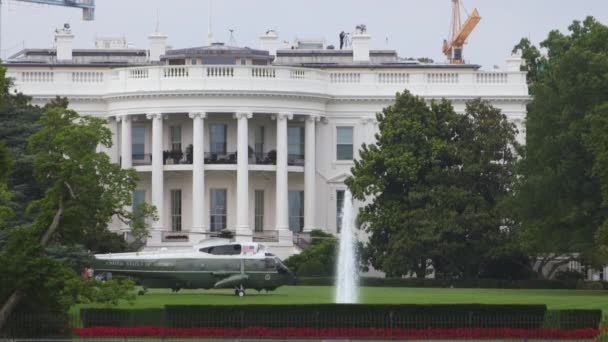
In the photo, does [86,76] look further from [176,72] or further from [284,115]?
[284,115]

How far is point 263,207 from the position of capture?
124250mm

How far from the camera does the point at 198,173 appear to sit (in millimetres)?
120375

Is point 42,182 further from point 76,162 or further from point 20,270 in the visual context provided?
point 20,270

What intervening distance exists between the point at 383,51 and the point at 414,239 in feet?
Result: 81.5

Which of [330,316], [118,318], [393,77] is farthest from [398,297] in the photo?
[393,77]

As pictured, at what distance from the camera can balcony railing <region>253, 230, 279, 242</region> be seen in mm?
119500

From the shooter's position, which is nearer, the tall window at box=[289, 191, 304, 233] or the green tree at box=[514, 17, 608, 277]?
the green tree at box=[514, 17, 608, 277]

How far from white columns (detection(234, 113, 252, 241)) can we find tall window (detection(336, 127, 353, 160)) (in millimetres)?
6253

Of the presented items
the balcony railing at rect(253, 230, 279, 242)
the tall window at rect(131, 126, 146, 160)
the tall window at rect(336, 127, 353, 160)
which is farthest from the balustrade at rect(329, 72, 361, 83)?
the tall window at rect(131, 126, 146, 160)

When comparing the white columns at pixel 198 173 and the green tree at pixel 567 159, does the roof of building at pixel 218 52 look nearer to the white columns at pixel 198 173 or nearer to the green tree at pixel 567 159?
the white columns at pixel 198 173

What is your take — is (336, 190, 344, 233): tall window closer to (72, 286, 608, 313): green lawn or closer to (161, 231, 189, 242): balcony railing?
(161, 231, 189, 242): balcony railing

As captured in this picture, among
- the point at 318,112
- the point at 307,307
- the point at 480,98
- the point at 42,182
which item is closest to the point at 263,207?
the point at 318,112

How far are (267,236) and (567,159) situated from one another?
2576 centimetres

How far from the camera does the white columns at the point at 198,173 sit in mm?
120000
